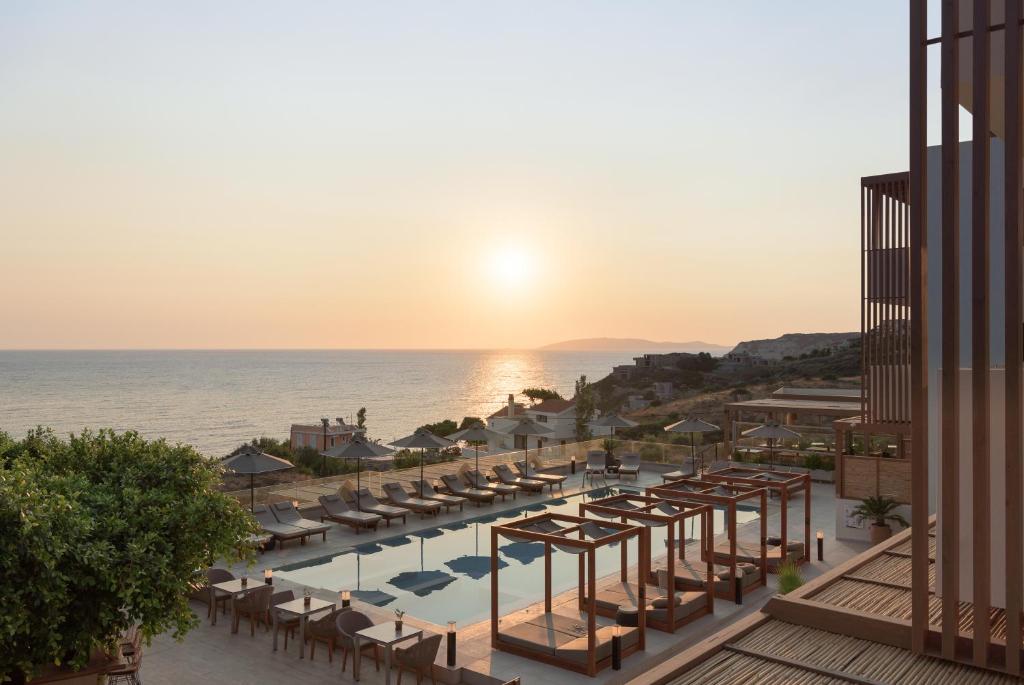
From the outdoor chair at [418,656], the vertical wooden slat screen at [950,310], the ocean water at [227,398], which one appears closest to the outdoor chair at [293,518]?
the outdoor chair at [418,656]

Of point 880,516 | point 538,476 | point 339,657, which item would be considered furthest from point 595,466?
point 339,657

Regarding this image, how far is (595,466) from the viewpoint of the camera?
1033 inches

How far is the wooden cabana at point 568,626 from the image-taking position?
10.6m

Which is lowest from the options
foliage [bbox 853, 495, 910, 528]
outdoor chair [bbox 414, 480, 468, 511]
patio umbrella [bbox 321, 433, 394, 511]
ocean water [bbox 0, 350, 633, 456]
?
ocean water [bbox 0, 350, 633, 456]

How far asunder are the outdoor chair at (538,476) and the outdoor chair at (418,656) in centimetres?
1399

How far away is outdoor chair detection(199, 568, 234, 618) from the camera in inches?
493

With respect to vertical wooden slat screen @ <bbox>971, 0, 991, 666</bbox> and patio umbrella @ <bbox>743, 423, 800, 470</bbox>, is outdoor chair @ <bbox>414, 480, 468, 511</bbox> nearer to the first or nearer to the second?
patio umbrella @ <bbox>743, 423, 800, 470</bbox>

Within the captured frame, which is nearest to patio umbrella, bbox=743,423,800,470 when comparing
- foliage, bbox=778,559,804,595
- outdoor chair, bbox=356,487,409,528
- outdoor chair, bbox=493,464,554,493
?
outdoor chair, bbox=493,464,554,493

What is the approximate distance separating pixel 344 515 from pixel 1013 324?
16.3 metres

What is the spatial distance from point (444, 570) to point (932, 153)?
1212 centimetres

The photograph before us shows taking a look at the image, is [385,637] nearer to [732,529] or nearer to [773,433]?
[732,529]

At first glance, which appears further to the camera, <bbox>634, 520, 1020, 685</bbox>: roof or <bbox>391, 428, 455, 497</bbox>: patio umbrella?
<bbox>391, 428, 455, 497</bbox>: patio umbrella

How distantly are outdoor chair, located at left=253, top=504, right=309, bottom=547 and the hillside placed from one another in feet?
371

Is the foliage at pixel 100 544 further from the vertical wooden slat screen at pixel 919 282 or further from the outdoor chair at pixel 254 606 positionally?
the vertical wooden slat screen at pixel 919 282
